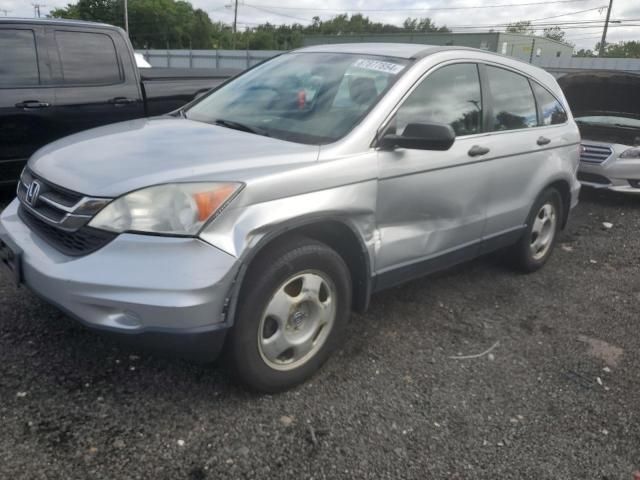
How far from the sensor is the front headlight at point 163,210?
2.39 m

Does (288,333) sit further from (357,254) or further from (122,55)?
(122,55)

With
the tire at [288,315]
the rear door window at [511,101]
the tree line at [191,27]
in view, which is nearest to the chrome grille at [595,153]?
the rear door window at [511,101]

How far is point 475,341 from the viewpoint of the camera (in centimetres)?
364

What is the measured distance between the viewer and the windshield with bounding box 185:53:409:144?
312 centimetres

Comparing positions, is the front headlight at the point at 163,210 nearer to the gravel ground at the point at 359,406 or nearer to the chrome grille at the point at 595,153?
the gravel ground at the point at 359,406

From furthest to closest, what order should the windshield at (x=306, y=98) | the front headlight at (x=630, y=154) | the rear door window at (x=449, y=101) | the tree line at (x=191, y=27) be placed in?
1. the tree line at (x=191, y=27)
2. the front headlight at (x=630, y=154)
3. the rear door window at (x=449, y=101)
4. the windshield at (x=306, y=98)

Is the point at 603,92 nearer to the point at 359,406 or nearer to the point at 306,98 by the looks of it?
the point at 306,98

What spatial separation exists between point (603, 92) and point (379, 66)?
695 cm

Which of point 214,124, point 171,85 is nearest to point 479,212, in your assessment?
point 214,124

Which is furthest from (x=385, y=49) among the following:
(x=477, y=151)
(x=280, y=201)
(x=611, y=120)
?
(x=611, y=120)

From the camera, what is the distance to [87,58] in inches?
220

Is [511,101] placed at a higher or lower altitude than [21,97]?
higher

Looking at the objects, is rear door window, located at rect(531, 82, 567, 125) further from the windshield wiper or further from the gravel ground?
the windshield wiper

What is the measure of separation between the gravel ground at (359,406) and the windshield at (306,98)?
1299 millimetres
